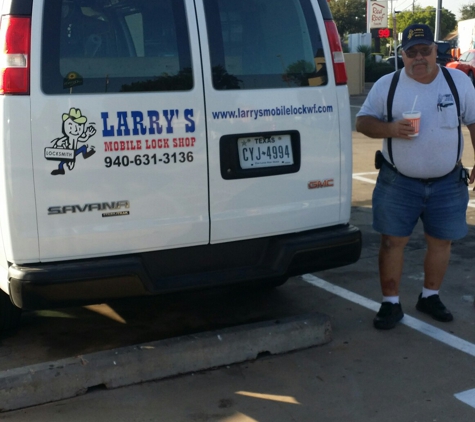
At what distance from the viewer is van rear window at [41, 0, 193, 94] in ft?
11.1

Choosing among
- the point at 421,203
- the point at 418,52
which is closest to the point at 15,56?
the point at 418,52

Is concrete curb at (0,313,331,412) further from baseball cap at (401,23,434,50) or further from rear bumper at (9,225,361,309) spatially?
baseball cap at (401,23,434,50)

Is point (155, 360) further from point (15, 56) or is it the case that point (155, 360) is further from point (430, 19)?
point (430, 19)

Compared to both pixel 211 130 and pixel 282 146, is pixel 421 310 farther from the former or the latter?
pixel 211 130

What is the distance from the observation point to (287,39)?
3.99 metres

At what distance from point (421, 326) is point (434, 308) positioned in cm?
19

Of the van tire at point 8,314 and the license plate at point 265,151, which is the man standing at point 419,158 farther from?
the van tire at point 8,314

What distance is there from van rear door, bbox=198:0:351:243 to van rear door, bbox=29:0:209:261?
0.39 feet

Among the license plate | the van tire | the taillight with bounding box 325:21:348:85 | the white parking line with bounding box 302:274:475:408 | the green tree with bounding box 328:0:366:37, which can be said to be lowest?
Result: the white parking line with bounding box 302:274:475:408

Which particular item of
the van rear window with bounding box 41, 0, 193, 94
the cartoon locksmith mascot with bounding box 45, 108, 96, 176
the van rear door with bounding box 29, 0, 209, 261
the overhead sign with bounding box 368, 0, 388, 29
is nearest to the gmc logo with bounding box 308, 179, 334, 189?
the van rear door with bounding box 29, 0, 209, 261

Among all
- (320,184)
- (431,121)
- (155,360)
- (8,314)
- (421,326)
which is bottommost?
(421,326)

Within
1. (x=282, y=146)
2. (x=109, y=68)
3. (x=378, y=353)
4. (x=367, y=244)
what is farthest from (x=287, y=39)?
(x=367, y=244)

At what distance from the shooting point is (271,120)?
3.83 m

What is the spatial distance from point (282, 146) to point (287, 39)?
630 mm
